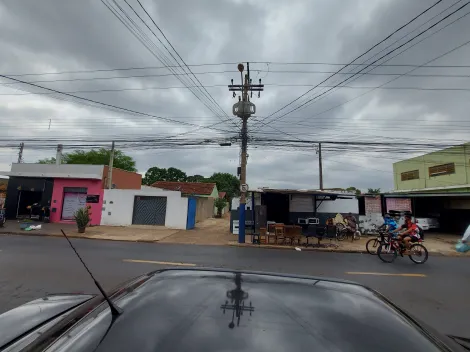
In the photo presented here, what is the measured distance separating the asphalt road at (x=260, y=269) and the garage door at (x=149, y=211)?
902cm

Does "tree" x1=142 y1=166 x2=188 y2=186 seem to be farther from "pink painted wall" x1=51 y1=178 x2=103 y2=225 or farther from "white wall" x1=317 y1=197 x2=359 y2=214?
"white wall" x1=317 y1=197 x2=359 y2=214

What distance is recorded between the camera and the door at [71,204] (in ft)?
67.3

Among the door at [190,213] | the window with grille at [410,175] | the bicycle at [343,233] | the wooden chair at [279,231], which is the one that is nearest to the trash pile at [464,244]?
the wooden chair at [279,231]

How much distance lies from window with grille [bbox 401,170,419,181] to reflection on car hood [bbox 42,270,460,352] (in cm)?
3157

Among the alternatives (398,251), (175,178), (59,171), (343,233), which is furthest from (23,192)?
(175,178)

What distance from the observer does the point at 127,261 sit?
8.42m

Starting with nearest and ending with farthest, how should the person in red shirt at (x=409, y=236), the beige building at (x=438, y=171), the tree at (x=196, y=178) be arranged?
the person in red shirt at (x=409, y=236) → the beige building at (x=438, y=171) → the tree at (x=196, y=178)

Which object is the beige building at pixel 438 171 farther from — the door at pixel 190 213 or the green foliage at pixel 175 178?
the green foliage at pixel 175 178

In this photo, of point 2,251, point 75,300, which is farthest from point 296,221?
point 75,300

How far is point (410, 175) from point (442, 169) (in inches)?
166

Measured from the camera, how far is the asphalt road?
5.05 m

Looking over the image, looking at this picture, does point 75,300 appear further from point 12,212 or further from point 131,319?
point 12,212

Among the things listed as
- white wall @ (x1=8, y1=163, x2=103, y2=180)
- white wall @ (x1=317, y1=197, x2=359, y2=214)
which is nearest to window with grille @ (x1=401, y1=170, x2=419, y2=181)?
white wall @ (x1=317, y1=197, x2=359, y2=214)

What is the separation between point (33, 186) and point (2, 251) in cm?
1412
